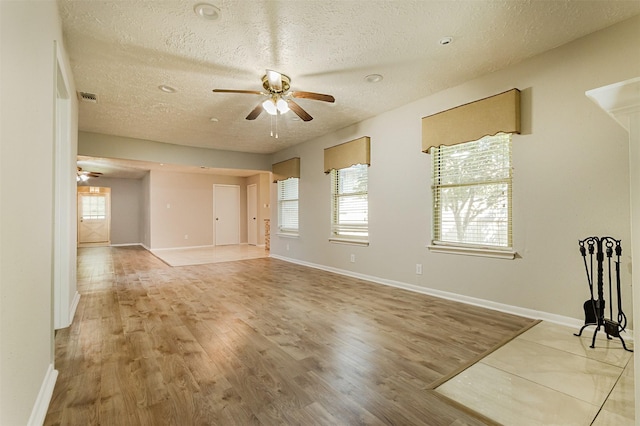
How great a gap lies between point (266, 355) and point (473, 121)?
3179 mm

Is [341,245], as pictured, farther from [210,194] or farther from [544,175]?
[210,194]

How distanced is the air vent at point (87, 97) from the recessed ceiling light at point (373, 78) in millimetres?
3433

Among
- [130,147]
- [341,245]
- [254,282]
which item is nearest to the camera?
[254,282]

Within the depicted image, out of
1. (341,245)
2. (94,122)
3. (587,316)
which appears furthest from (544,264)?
(94,122)

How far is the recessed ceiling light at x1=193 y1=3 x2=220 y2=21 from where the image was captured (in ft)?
7.09

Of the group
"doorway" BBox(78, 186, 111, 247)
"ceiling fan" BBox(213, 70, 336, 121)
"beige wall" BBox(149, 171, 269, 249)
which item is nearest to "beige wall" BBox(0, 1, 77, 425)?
"ceiling fan" BBox(213, 70, 336, 121)

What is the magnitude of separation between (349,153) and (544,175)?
2.74 meters

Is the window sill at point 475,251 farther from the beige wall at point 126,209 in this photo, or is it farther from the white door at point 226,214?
the beige wall at point 126,209

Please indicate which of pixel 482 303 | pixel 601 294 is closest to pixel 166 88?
pixel 482 303

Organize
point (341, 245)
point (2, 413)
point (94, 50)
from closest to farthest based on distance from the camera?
point (2, 413)
point (94, 50)
point (341, 245)

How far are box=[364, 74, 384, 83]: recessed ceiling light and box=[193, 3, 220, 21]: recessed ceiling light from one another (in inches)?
65.8

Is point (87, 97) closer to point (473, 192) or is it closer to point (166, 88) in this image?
point (166, 88)

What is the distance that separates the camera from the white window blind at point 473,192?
3152mm

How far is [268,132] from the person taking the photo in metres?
5.42
